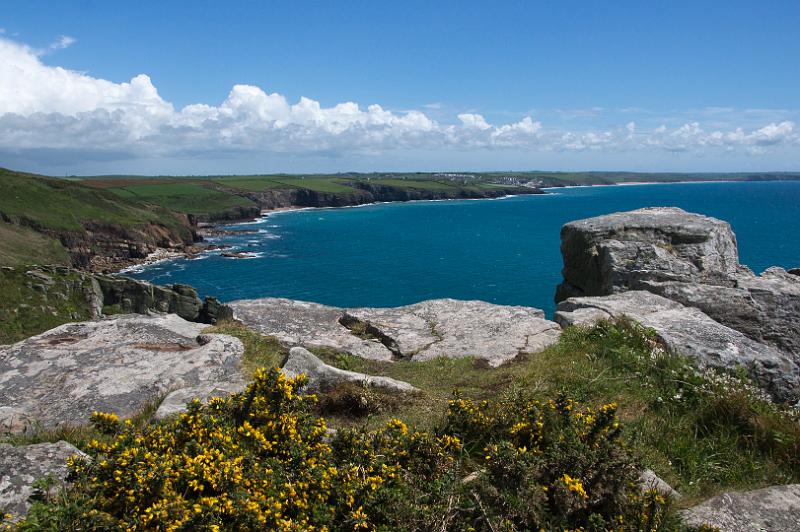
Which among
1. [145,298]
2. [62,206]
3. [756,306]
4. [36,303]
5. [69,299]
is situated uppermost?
[756,306]

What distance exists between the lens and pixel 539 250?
346 feet

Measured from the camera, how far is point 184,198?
18238 centimetres

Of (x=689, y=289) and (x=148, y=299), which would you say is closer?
(x=689, y=289)

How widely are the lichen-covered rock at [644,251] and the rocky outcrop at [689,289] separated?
0.12 ft

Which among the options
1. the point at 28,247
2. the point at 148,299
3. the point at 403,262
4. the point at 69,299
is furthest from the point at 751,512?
the point at 28,247

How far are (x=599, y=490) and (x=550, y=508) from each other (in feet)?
1.84

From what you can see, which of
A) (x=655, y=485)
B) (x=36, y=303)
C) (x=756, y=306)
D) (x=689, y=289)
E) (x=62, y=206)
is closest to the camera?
(x=655, y=485)

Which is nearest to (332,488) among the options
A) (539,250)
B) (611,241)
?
(611,241)

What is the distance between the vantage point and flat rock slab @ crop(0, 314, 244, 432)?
8508 mm

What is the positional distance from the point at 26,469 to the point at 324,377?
4.55m

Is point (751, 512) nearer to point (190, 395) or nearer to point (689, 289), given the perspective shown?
point (190, 395)

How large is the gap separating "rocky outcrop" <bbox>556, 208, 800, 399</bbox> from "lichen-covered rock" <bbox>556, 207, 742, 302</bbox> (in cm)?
4

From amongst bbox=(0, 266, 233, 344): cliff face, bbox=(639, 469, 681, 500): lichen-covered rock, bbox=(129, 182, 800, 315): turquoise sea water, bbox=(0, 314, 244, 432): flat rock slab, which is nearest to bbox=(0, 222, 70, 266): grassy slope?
bbox=(129, 182, 800, 315): turquoise sea water

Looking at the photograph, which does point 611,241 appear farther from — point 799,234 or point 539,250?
point 799,234
